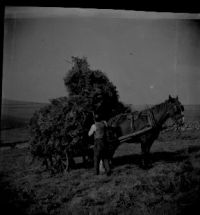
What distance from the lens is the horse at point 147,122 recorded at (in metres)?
3.36

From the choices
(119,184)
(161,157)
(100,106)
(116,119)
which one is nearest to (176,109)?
(161,157)

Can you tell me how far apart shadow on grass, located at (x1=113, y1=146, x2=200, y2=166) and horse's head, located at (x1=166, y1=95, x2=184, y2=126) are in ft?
1.05

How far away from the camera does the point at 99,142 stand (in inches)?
131

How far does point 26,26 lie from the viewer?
11.1 ft

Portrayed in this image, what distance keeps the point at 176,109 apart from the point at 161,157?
22.1 inches

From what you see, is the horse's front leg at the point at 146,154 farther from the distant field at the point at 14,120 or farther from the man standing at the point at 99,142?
the distant field at the point at 14,120

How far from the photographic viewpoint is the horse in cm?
336

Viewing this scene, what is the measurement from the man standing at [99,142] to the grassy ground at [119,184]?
0.36 ft

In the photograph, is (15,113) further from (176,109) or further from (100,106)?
(176,109)

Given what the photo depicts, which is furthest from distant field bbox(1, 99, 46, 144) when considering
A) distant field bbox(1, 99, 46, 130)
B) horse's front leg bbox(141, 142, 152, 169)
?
horse's front leg bbox(141, 142, 152, 169)

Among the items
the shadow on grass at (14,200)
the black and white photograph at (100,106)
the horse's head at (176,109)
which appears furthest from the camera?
the horse's head at (176,109)

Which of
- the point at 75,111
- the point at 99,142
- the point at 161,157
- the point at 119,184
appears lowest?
the point at 119,184

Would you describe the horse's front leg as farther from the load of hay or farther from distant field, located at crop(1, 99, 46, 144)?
distant field, located at crop(1, 99, 46, 144)

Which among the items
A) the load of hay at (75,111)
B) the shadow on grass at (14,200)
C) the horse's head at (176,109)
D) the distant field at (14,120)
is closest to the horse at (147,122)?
the horse's head at (176,109)
